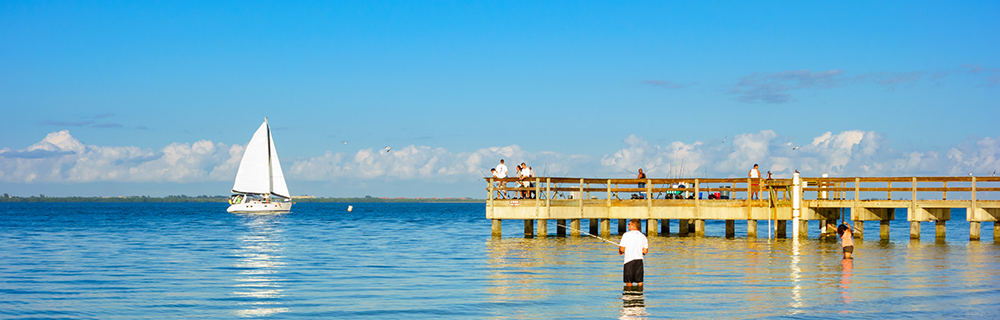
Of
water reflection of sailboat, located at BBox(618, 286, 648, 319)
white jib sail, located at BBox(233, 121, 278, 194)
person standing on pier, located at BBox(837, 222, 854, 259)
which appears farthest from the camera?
white jib sail, located at BBox(233, 121, 278, 194)

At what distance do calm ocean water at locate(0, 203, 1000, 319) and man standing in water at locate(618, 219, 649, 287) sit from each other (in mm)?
336

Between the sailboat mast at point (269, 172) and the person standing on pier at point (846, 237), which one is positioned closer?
the person standing on pier at point (846, 237)

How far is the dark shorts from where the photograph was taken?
1597cm

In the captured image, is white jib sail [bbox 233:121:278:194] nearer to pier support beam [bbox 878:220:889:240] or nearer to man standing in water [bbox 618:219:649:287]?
pier support beam [bbox 878:220:889:240]

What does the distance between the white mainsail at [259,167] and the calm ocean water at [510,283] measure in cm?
5763

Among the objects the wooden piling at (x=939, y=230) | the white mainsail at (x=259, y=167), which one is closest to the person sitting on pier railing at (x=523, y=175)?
the wooden piling at (x=939, y=230)

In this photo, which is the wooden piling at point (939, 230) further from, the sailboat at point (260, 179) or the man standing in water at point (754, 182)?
the sailboat at point (260, 179)

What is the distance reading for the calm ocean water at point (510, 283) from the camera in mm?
14438

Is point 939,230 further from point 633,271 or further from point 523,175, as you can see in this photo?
point 633,271

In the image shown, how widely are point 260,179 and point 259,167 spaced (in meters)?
1.60

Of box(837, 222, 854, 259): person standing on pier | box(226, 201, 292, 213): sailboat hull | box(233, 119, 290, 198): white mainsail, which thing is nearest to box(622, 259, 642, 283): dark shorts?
box(837, 222, 854, 259): person standing on pier

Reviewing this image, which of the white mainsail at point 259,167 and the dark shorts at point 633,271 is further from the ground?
the white mainsail at point 259,167

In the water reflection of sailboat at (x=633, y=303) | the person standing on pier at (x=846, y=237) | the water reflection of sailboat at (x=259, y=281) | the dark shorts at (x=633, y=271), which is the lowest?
the water reflection of sailboat at (x=259, y=281)

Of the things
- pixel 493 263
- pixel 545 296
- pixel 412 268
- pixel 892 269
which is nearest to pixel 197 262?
pixel 412 268
